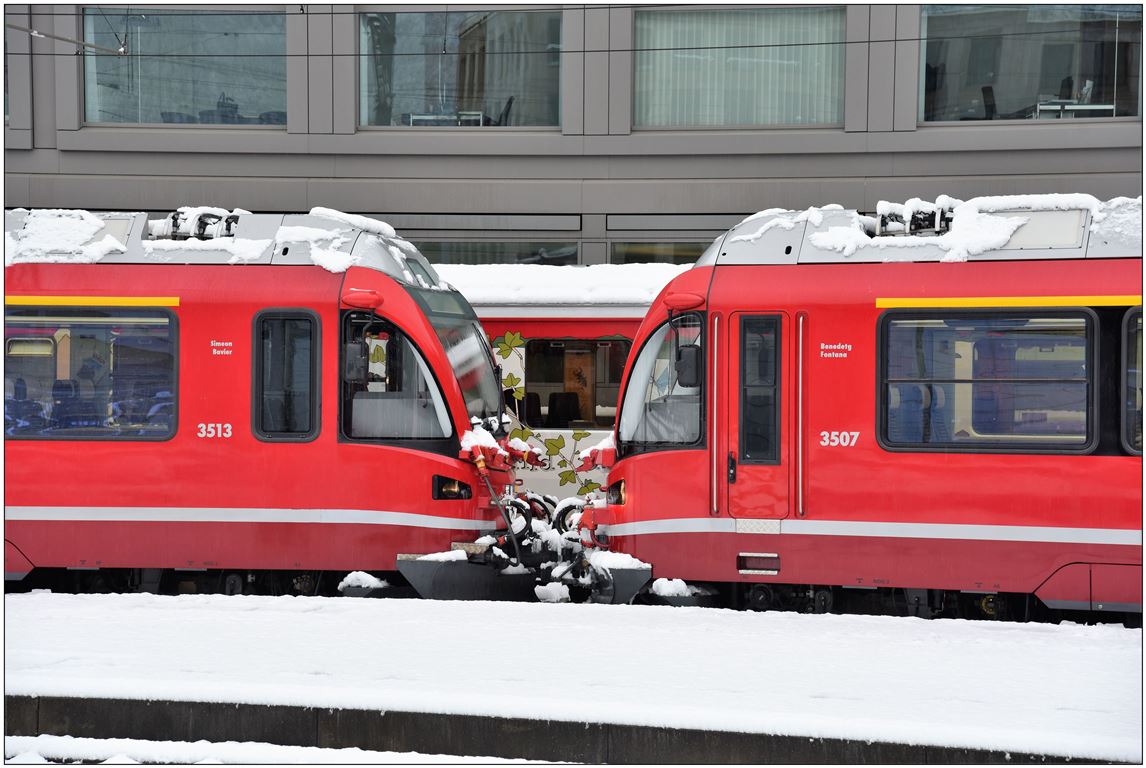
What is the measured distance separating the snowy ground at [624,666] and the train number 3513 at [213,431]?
5.63 feet

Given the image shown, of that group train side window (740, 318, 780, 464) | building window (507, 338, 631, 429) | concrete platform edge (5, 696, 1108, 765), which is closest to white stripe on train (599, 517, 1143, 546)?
train side window (740, 318, 780, 464)

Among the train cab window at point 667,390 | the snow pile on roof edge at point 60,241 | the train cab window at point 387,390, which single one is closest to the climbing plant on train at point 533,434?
the train cab window at point 387,390

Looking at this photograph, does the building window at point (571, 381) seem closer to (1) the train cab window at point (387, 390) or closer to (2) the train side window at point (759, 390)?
(1) the train cab window at point (387, 390)

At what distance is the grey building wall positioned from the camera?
17.0m

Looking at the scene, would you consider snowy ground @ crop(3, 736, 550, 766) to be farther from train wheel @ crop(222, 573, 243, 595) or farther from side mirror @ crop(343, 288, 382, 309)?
side mirror @ crop(343, 288, 382, 309)

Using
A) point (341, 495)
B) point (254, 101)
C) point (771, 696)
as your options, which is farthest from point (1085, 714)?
point (254, 101)

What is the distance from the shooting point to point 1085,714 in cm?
534

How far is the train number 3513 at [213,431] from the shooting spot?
907 centimetres

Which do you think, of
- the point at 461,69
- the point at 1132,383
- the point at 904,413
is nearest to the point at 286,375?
the point at 904,413

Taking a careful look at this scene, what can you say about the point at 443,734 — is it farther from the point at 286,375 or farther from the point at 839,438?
the point at 286,375

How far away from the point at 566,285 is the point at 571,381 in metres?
1.04

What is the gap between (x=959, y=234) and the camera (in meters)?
8.30

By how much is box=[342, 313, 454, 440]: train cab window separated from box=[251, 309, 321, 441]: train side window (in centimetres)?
26

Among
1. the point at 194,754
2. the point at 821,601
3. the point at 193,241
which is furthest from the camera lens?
the point at 193,241
